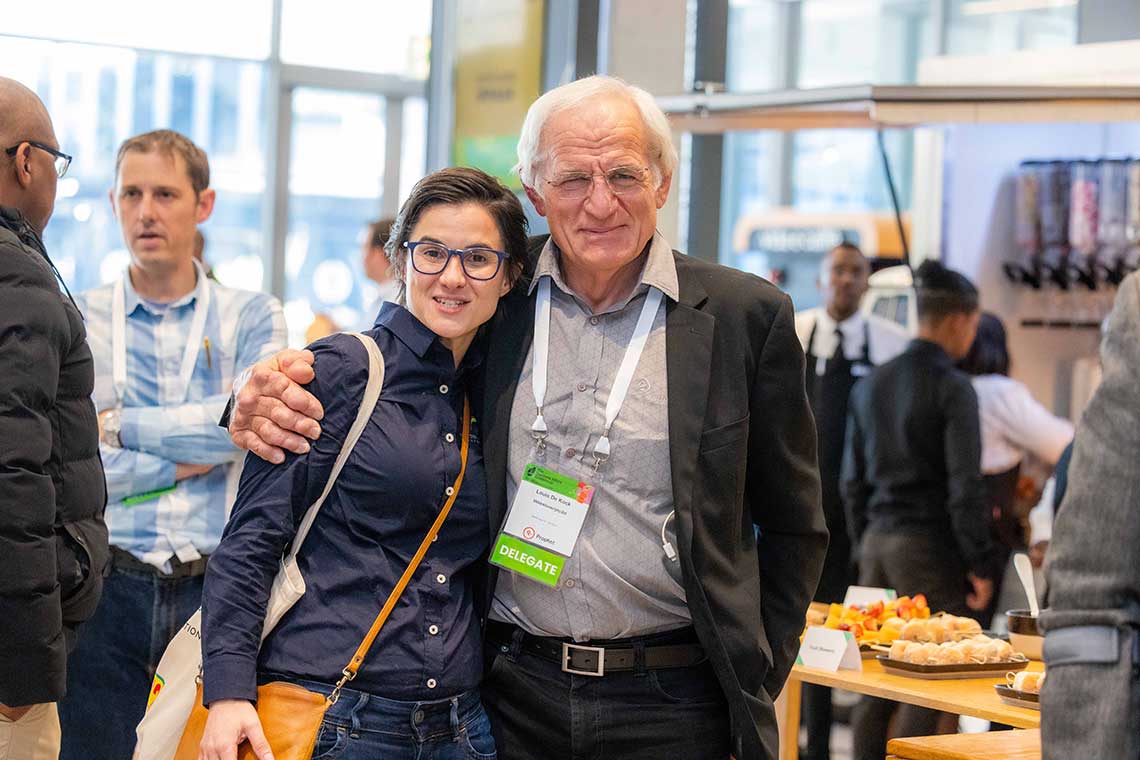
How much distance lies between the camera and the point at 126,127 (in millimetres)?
8781

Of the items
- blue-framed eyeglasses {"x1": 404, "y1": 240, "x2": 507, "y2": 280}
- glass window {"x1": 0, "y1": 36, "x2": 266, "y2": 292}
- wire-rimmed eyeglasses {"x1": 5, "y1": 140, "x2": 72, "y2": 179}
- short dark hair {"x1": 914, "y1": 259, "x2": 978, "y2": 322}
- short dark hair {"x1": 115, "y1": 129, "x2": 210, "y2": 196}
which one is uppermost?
glass window {"x1": 0, "y1": 36, "x2": 266, "y2": 292}

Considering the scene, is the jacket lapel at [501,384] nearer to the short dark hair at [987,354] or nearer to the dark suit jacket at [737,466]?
the dark suit jacket at [737,466]

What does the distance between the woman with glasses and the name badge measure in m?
0.06

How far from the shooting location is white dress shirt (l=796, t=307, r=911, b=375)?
622 centimetres

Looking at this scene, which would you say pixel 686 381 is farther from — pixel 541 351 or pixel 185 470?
pixel 185 470

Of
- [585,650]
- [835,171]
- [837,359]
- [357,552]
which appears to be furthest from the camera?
[835,171]

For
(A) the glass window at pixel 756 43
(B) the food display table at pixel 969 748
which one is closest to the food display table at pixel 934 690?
(B) the food display table at pixel 969 748

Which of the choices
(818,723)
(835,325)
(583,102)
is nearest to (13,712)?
(583,102)

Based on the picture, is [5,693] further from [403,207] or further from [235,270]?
[235,270]

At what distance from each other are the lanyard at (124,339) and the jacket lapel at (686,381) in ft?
4.87

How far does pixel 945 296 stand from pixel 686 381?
11.6 feet

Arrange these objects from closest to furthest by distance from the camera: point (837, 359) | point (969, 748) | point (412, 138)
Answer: point (969, 748) < point (837, 359) < point (412, 138)

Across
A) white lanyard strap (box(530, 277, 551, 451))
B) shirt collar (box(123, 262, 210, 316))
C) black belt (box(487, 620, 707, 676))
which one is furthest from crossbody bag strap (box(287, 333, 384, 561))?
shirt collar (box(123, 262, 210, 316))

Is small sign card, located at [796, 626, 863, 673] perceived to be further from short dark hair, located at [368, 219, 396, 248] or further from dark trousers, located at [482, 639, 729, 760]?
short dark hair, located at [368, 219, 396, 248]
